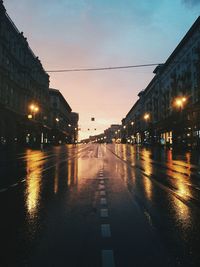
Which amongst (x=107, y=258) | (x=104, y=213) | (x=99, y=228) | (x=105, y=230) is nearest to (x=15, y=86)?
(x=104, y=213)

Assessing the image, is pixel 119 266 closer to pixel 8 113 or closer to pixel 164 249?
pixel 164 249

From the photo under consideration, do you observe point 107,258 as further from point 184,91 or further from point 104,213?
point 184,91

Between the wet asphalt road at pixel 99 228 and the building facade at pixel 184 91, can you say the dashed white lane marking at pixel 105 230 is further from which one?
the building facade at pixel 184 91

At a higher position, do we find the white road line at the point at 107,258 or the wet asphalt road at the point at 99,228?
the wet asphalt road at the point at 99,228

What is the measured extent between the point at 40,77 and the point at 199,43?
4028 cm

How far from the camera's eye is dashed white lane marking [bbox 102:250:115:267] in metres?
4.26

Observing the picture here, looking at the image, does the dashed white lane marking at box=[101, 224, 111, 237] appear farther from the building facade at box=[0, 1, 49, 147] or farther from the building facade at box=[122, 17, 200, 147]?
the building facade at box=[0, 1, 49, 147]

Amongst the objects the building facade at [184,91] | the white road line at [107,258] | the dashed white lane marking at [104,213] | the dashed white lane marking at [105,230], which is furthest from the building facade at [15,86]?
the white road line at [107,258]

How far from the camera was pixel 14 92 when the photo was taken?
174 ft

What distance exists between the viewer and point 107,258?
14.8 feet

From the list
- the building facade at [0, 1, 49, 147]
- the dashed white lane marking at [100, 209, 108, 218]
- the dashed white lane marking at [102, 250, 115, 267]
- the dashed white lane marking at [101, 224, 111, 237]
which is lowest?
the dashed white lane marking at [102, 250, 115, 267]

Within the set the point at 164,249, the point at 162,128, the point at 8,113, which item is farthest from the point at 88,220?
the point at 162,128

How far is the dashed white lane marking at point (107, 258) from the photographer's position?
426cm

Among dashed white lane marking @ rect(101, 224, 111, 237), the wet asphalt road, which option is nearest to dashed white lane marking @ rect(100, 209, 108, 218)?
the wet asphalt road
